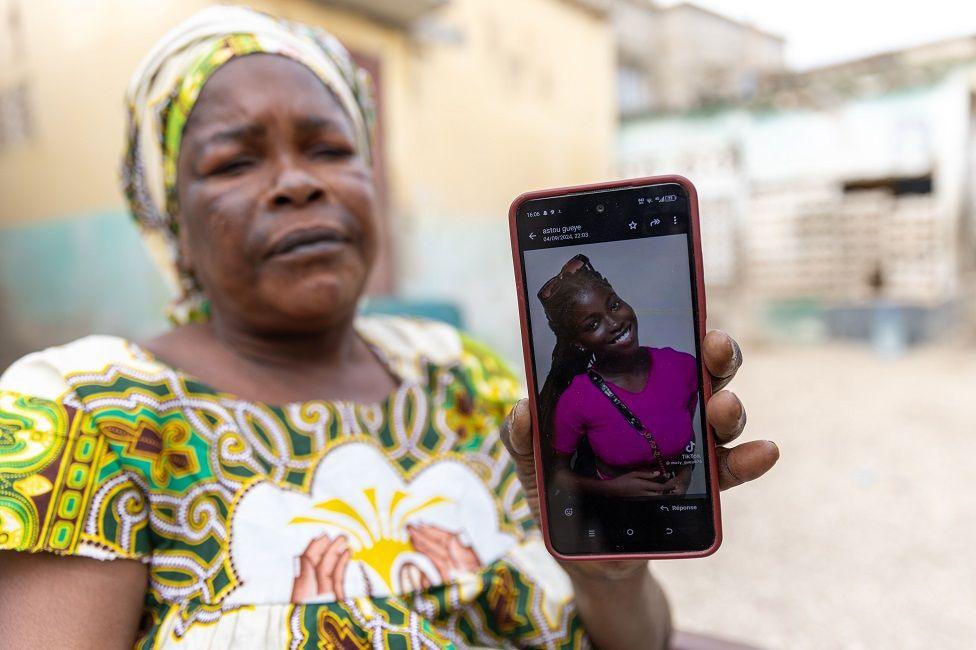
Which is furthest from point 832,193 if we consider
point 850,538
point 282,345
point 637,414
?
point 637,414

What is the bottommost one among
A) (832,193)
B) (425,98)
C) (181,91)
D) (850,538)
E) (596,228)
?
(850,538)

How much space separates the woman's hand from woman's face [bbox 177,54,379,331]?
39cm

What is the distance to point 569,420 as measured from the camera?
74 centimetres

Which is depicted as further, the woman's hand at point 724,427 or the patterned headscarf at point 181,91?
the patterned headscarf at point 181,91

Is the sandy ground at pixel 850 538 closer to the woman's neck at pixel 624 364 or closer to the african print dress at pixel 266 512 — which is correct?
the african print dress at pixel 266 512

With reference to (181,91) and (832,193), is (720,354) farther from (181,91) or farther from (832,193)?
(832,193)

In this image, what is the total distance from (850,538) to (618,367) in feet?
9.09

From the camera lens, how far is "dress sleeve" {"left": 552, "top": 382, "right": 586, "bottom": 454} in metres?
0.74

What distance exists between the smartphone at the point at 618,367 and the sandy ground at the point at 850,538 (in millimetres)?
1877

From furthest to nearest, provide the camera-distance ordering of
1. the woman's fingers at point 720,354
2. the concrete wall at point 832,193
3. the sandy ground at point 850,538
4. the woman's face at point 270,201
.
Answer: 1. the concrete wall at point 832,193
2. the sandy ground at point 850,538
3. the woman's face at point 270,201
4. the woman's fingers at point 720,354

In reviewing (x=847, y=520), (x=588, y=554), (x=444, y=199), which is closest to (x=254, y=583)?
(x=588, y=554)

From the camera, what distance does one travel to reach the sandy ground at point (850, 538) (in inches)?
93.8

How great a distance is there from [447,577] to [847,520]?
2775 mm

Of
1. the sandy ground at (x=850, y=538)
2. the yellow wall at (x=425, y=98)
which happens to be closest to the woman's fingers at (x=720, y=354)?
the sandy ground at (x=850, y=538)
